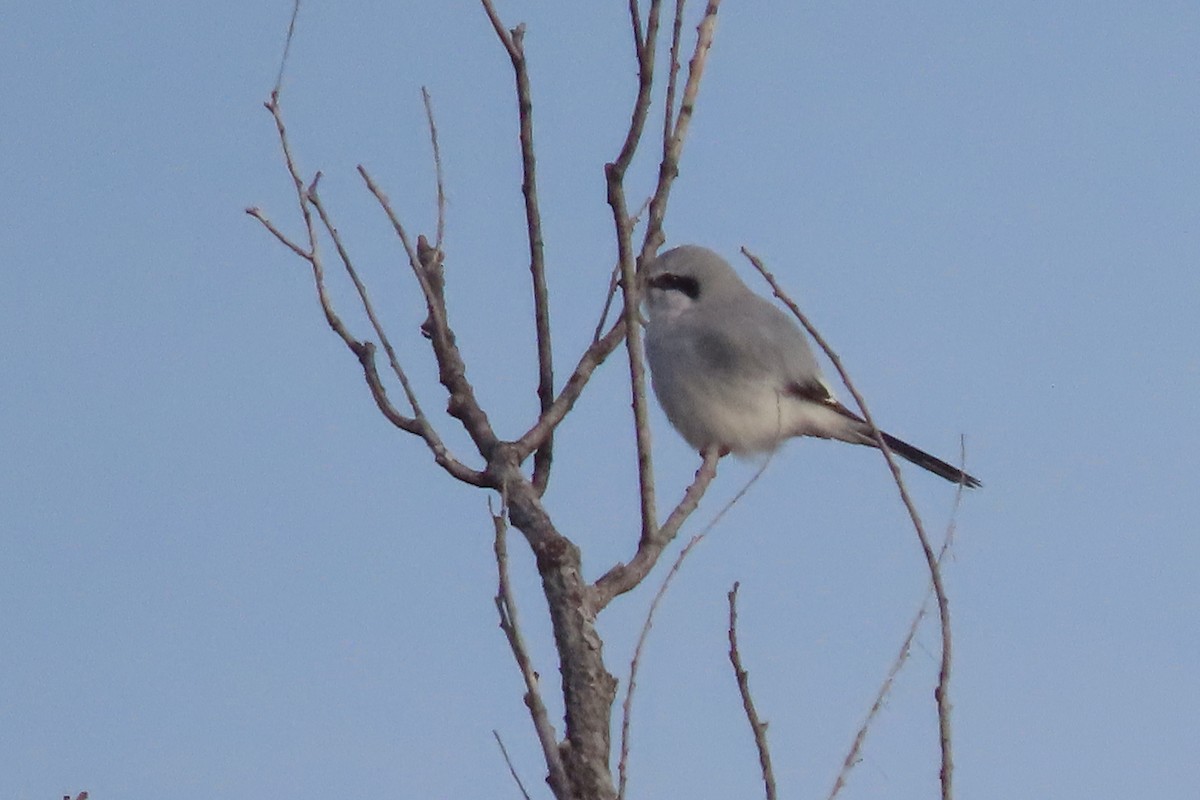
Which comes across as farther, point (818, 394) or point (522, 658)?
point (818, 394)

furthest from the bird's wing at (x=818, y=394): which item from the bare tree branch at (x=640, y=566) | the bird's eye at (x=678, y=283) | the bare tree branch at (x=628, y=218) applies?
the bare tree branch at (x=628, y=218)

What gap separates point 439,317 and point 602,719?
83 centimetres

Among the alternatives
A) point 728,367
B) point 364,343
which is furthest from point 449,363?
point 728,367

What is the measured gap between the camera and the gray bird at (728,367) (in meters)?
5.45

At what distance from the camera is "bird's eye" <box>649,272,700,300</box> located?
571 cm

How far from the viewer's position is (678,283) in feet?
18.8

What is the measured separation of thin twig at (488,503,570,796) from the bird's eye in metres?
3.77

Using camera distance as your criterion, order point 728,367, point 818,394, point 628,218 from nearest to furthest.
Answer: point 628,218 → point 728,367 → point 818,394

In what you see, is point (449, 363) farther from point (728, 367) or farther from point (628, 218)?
point (728, 367)

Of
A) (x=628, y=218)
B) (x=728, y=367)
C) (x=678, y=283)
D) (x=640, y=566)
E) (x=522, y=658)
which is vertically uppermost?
(x=678, y=283)

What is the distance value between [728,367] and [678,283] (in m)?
0.46

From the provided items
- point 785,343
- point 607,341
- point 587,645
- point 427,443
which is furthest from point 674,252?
point 587,645

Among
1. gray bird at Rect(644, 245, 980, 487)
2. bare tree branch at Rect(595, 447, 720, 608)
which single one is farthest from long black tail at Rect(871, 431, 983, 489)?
bare tree branch at Rect(595, 447, 720, 608)

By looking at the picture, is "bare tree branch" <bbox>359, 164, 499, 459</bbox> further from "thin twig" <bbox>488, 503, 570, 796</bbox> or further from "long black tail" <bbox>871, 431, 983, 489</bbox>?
"long black tail" <bbox>871, 431, 983, 489</bbox>
